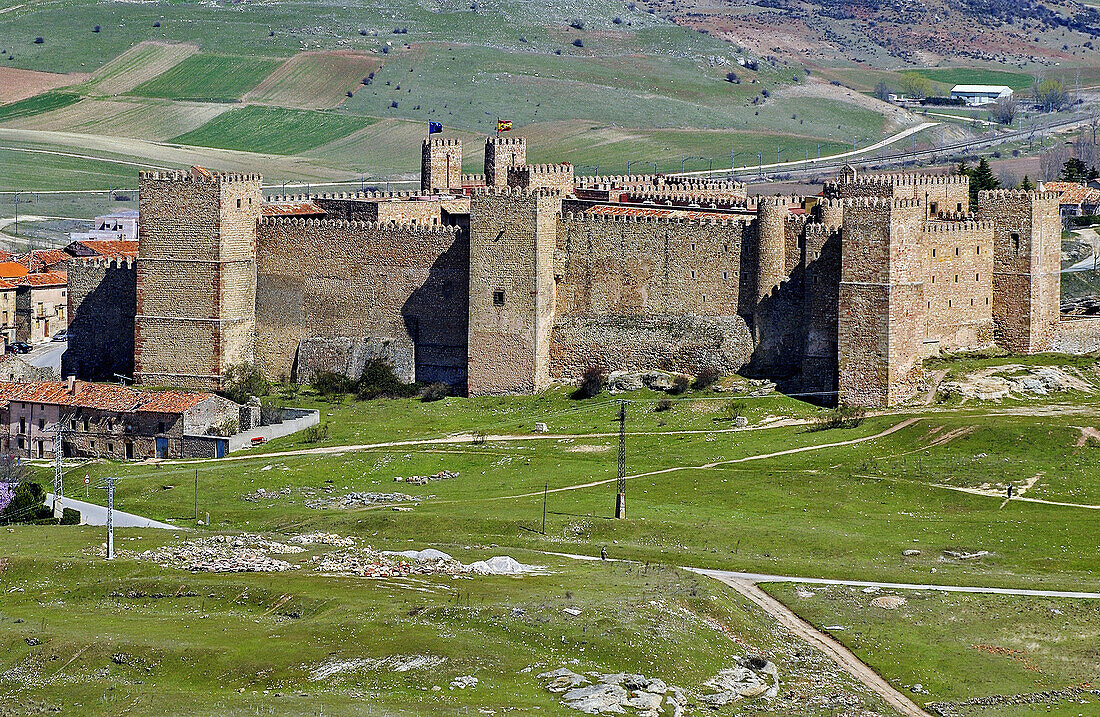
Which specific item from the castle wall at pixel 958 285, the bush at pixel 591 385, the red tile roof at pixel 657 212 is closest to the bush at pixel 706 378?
the bush at pixel 591 385

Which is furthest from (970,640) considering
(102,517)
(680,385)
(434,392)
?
(434,392)

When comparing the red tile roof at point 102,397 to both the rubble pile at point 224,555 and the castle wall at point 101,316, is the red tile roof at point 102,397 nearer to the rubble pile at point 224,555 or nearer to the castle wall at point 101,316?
the castle wall at point 101,316

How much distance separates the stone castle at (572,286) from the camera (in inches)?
2685

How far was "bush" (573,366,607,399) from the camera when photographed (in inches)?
2837

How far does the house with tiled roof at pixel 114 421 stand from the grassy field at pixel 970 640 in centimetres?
2817

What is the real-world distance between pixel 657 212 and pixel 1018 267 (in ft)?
44.8

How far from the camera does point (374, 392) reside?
75.0m

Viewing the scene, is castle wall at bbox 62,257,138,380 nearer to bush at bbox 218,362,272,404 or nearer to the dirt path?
bush at bbox 218,362,272,404

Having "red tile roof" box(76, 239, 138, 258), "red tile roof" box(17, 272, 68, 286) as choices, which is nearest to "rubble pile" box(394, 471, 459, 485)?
"red tile roof" box(76, 239, 138, 258)

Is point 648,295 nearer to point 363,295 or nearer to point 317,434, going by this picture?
point 363,295

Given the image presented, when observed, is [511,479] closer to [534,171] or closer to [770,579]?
[770,579]

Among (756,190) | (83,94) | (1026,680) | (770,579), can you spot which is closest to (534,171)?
(770,579)

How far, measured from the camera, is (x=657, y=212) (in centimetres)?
7688

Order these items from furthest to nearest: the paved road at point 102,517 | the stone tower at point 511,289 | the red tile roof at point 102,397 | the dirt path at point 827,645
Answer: the stone tower at point 511,289, the red tile roof at point 102,397, the paved road at point 102,517, the dirt path at point 827,645
